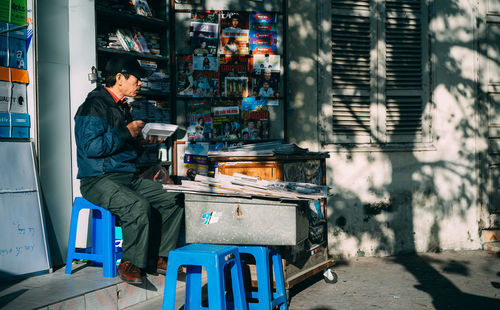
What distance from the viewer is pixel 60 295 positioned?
13.0 ft

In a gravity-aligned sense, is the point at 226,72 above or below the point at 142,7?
below

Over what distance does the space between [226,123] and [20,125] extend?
95.6 inches

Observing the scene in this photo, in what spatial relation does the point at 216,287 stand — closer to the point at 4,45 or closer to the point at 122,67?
the point at 122,67

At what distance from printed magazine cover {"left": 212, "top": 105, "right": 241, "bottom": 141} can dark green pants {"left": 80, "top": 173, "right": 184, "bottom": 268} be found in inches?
65.0

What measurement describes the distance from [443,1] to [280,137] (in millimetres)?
3157

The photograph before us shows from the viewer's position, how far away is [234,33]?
644 centimetres

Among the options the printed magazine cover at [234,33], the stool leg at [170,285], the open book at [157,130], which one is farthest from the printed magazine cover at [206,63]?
the stool leg at [170,285]

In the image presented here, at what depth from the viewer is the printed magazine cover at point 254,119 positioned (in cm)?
646

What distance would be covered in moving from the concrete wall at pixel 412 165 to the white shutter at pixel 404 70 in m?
0.19

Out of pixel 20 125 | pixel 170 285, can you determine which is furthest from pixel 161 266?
pixel 20 125

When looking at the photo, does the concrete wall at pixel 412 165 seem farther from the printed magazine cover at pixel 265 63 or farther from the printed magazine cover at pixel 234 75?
the printed magazine cover at pixel 234 75

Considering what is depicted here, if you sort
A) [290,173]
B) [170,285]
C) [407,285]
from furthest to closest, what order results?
[407,285]
[290,173]
[170,285]

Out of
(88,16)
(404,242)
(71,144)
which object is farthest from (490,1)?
(71,144)

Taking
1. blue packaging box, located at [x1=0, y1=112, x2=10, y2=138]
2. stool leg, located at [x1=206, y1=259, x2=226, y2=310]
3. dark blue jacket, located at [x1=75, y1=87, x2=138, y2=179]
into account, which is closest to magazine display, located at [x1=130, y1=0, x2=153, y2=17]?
dark blue jacket, located at [x1=75, y1=87, x2=138, y2=179]
